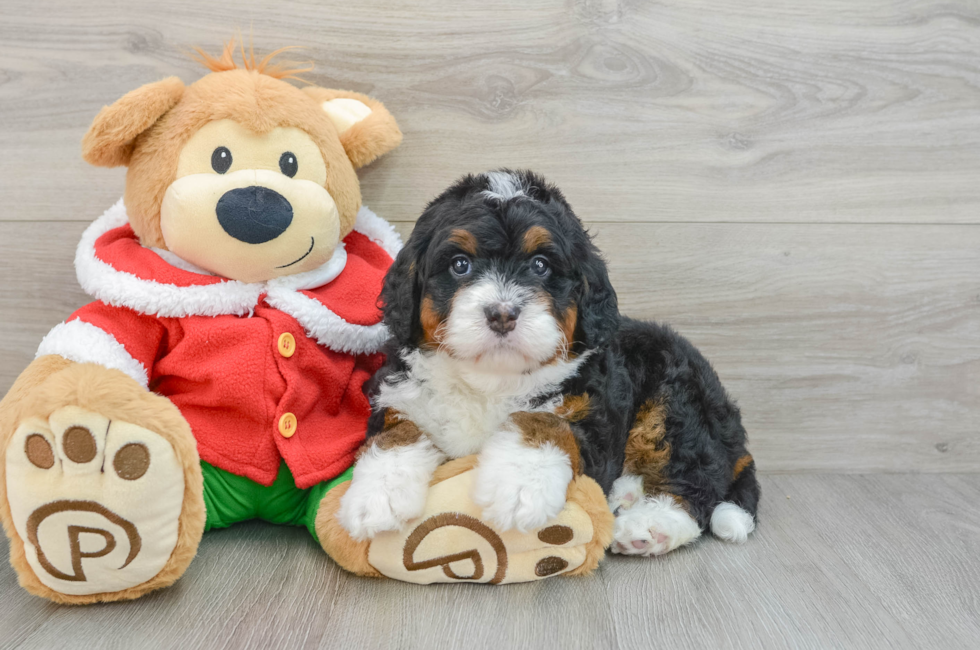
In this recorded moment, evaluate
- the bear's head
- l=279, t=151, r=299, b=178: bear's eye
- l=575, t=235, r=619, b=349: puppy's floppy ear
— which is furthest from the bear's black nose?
l=575, t=235, r=619, b=349: puppy's floppy ear

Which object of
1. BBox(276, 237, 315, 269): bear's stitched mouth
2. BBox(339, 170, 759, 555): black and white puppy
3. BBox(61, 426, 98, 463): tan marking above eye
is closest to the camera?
BBox(61, 426, 98, 463): tan marking above eye

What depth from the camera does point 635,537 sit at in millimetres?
1805

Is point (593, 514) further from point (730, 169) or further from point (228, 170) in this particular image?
point (730, 169)

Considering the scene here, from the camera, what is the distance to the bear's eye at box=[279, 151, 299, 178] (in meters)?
1.81

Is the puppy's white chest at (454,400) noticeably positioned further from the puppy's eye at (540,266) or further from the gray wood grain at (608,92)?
the gray wood grain at (608,92)

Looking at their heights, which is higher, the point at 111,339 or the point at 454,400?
the point at 111,339

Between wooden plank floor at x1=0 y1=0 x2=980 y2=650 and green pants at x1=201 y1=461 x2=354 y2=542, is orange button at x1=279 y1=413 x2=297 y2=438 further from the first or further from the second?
wooden plank floor at x1=0 y1=0 x2=980 y2=650

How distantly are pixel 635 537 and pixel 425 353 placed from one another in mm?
721

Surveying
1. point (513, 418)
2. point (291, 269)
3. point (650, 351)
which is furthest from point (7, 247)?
point (650, 351)

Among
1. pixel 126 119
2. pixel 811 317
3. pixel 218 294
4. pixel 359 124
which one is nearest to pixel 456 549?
pixel 218 294

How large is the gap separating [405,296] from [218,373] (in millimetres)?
532

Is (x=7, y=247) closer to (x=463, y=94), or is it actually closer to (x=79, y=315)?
(x=79, y=315)

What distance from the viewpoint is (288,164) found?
1814mm

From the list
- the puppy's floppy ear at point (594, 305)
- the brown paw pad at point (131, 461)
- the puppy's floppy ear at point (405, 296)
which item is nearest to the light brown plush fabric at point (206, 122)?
the puppy's floppy ear at point (405, 296)
